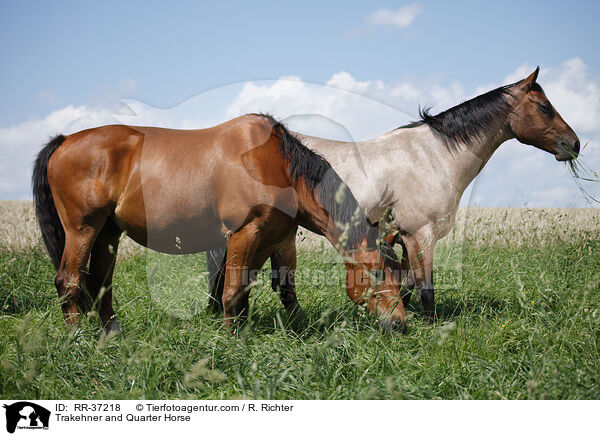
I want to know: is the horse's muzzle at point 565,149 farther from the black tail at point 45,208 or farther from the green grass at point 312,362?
the black tail at point 45,208

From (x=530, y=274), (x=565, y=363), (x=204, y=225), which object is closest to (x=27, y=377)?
(x=204, y=225)

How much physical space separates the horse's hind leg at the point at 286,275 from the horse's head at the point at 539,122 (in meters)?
2.91

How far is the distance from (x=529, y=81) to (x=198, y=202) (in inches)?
152

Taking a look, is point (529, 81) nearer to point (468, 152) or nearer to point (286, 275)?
point (468, 152)

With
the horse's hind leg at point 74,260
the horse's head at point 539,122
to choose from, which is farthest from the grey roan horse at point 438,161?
the horse's hind leg at point 74,260

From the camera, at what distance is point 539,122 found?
15.4ft

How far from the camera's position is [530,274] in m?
5.66

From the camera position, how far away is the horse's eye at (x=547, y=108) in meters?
4.64

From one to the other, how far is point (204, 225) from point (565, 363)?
10.5 feet
